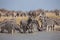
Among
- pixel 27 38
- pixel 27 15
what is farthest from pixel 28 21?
pixel 27 38

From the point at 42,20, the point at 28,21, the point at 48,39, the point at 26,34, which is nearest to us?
the point at 48,39

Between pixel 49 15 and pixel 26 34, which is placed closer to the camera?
pixel 26 34

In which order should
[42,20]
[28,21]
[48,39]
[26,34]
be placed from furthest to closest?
[42,20] < [28,21] < [26,34] < [48,39]

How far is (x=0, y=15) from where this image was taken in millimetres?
5902

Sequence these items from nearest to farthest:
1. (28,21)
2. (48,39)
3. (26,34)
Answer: (48,39) < (26,34) < (28,21)

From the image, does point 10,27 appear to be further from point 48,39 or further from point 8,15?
point 48,39

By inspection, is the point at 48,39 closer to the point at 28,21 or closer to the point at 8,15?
the point at 28,21

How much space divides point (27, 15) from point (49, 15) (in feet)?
1.47

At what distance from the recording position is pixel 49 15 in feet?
20.4

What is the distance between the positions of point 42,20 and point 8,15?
2.16ft

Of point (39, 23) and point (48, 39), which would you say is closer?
point (48, 39)

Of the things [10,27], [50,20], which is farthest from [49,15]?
[10,27]

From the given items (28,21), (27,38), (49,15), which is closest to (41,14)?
(49,15)

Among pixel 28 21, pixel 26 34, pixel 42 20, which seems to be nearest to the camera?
pixel 26 34
